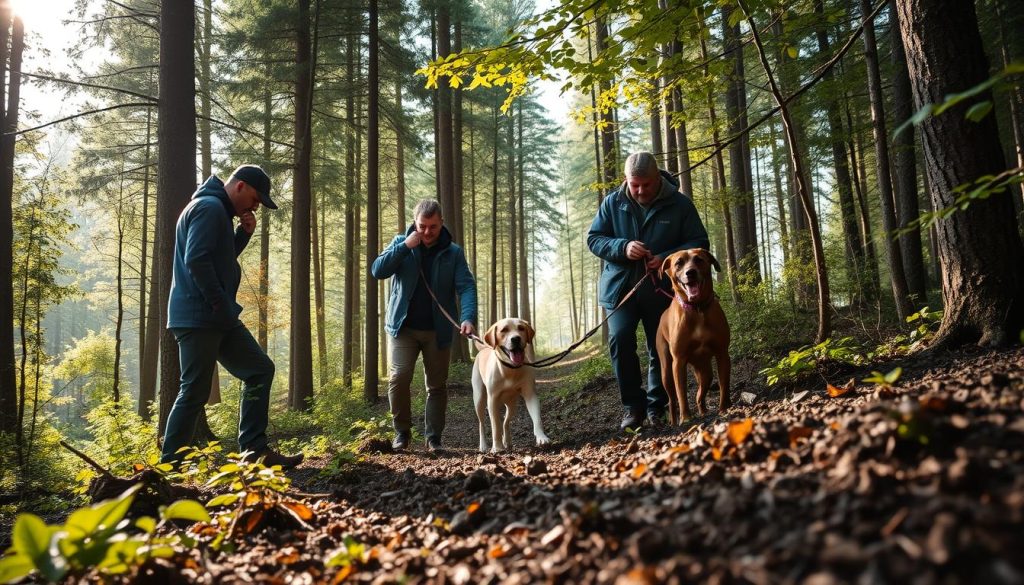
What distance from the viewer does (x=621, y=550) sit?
1.52m

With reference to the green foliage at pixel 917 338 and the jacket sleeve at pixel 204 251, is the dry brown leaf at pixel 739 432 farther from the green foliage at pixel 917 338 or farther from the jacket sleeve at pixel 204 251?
the jacket sleeve at pixel 204 251

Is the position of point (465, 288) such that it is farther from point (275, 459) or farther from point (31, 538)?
point (31, 538)

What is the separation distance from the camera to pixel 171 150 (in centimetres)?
608

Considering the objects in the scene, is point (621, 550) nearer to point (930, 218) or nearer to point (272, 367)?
point (930, 218)

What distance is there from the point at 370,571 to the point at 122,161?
19241mm

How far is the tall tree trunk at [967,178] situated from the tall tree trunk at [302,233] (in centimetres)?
1083

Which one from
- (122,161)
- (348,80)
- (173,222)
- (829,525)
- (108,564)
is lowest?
(108,564)

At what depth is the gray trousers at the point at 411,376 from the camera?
18.0 ft

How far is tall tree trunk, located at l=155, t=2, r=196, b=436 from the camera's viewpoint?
597cm

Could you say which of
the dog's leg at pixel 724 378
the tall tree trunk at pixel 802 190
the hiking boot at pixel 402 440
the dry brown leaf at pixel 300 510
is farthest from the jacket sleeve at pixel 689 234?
the dry brown leaf at pixel 300 510

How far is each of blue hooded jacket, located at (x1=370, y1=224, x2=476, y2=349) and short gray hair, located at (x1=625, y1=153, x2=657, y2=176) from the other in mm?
1937

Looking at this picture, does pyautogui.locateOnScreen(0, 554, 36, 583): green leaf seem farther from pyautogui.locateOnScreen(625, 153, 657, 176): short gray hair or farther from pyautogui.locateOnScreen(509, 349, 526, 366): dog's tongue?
pyautogui.locateOnScreen(625, 153, 657, 176): short gray hair

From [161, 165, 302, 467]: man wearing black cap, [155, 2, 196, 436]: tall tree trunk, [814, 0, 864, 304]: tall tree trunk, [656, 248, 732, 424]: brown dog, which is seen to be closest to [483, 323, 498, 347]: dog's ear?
[656, 248, 732, 424]: brown dog

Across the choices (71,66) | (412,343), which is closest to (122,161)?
(71,66)
